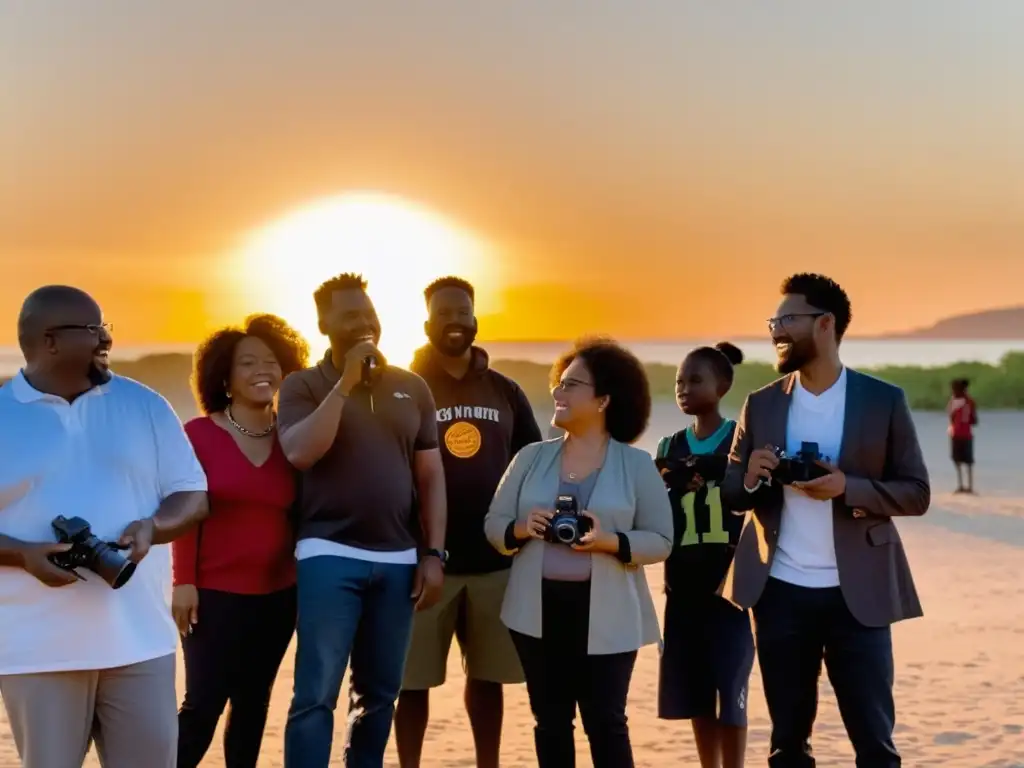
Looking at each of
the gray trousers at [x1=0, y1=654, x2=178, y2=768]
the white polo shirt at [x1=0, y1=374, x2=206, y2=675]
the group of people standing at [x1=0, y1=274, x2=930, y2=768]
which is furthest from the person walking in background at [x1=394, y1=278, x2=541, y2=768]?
the white polo shirt at [x1=0, y1=374, x2=206, y2=675]

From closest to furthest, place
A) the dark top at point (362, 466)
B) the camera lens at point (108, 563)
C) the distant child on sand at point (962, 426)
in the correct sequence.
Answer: the camera lens at point (108, 563)
the dark top at point (362, 466)
the distant child on sand at point (962, 426)

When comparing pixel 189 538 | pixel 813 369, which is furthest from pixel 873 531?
pixel 189 538

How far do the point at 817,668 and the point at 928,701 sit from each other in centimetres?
378

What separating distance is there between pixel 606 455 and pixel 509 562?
0.94 meters

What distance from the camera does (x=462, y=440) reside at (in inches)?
243

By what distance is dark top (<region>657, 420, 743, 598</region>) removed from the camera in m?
6.04

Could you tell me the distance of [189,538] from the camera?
5512 millimetres

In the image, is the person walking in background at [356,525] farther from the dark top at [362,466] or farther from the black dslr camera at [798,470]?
the black dslr camera at [798,470]

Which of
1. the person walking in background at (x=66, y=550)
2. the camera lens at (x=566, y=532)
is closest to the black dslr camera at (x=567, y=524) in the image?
the camera lens at (x=566, y=532)

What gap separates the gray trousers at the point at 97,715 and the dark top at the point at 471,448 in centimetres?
194

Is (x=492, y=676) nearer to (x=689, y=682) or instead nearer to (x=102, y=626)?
(x=689, y=682)

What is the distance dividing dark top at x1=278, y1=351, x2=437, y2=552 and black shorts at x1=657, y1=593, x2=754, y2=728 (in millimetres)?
1311

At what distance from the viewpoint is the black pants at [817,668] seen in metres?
5.17

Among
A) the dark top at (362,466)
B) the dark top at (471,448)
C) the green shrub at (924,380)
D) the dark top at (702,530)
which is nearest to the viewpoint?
the dark top at (362,466)
